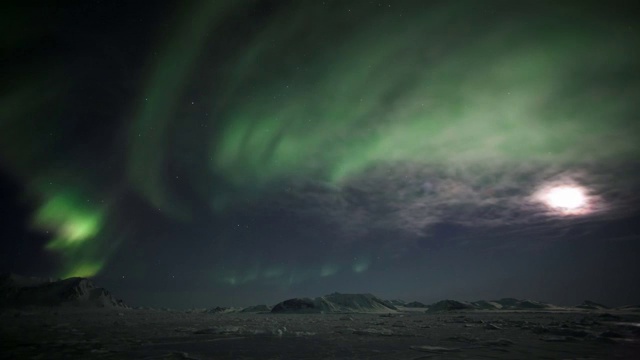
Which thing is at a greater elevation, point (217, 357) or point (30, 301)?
point (30, 301)

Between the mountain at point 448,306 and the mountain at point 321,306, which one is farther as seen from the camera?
the mountain at point 321,306

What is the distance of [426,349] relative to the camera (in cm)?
1898

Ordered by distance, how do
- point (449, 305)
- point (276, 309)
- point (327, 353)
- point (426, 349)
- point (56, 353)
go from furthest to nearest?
point (276, 309) < point (449, 305) < point (426, 349) < point (327, 353) < point (56, 353)

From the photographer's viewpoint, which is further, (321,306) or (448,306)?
(321,306)

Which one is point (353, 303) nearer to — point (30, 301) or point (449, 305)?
point (449, 305)

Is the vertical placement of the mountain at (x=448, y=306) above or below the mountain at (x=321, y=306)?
below

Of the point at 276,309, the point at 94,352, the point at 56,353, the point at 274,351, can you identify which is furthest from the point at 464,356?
the point at 276,309

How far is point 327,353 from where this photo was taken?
1773cm

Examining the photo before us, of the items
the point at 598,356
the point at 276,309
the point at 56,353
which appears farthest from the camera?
the point at 276,309

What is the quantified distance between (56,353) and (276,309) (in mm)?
183310

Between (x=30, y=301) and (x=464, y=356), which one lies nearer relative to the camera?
(x=464, y=356)

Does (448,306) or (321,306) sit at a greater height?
(321,306)

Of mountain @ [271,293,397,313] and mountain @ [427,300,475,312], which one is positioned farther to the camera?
mountain @ [271,293,397,313]

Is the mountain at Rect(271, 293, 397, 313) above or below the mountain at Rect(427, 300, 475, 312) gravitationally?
above
